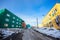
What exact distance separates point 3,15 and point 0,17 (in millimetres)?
3839

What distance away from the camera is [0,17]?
5769cm

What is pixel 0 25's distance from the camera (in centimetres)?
5550

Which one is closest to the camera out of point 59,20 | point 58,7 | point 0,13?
point 59,20

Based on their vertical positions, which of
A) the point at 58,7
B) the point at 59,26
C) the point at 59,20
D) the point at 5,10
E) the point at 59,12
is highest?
the point at 5,10

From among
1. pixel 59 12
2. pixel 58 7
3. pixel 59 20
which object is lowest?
pixel 59 20

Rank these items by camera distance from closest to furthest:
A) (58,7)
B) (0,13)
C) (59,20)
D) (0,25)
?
(59,20), (58,7), (0,25), (0,13)

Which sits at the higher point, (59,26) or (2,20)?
(2,20)

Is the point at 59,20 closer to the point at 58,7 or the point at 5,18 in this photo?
the point at 58,7

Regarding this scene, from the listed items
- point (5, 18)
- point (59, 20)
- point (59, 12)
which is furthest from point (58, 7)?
point (5, 18)

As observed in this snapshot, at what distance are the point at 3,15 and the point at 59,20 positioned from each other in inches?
1565

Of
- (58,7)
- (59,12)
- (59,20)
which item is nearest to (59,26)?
(59,20)

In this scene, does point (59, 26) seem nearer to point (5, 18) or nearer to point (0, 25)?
point (0, 25)

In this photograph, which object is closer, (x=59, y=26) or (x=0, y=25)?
(x=59, y=26)

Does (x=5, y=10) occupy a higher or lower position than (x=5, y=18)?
higher
